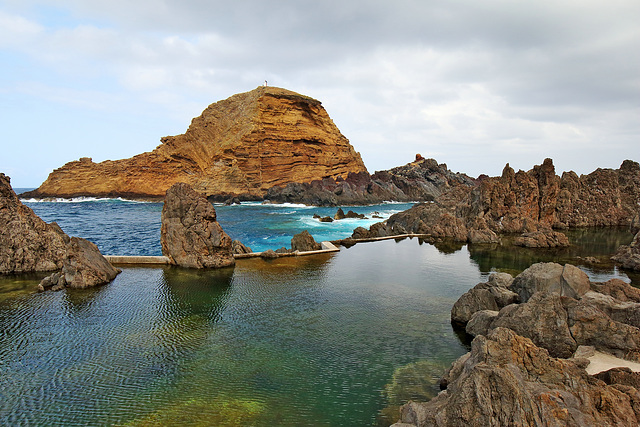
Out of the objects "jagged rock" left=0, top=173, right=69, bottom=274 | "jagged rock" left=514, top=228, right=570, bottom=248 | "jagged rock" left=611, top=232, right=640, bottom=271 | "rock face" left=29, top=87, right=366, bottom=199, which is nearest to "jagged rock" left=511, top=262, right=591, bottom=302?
"jagged rock" left=611, top=232, right=640, bottom=271

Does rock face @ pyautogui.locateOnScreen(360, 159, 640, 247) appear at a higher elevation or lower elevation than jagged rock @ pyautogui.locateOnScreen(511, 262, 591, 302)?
higher

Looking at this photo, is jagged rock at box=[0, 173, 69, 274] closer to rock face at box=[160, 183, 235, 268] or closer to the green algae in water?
the green algae in water

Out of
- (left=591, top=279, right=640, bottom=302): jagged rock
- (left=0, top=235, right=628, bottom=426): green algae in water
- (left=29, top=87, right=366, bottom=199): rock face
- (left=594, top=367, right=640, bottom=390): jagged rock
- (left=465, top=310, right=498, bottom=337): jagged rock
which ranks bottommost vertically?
(left=0, top=235, right=628, bottom=426): green algae in water

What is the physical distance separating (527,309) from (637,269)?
19.3m

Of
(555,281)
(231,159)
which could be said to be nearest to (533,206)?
(555,281)

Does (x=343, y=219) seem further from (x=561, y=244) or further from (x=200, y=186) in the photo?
(x=200, y=186)

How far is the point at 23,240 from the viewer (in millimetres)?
22391

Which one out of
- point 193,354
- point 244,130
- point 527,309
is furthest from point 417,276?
point 244,130

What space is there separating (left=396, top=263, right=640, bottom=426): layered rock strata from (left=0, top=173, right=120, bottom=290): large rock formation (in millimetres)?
18985

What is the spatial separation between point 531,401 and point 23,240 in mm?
27810

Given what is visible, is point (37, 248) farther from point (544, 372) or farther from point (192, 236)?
point (544, 372)

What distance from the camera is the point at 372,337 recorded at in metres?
13.1

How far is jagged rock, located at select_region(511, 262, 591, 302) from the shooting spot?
13.1 metres

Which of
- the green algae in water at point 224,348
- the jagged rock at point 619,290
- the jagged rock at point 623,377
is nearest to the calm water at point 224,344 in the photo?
the green algae in water at point 224,348
